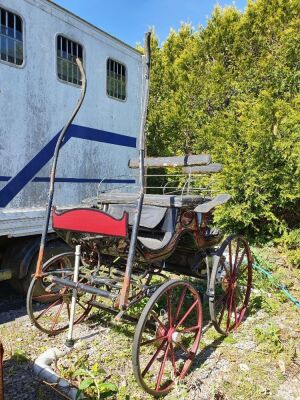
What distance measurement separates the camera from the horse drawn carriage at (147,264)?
290 cm

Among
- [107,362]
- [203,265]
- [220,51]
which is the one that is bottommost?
[107,362]

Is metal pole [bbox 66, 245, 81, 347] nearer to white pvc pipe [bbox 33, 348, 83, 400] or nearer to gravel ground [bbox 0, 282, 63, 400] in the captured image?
white pvc pipe [bbox 33, 348, 83, 400]

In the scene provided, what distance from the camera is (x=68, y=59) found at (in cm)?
491

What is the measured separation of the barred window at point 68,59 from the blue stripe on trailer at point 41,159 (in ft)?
2.01

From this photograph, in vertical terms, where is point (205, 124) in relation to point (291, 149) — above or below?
above

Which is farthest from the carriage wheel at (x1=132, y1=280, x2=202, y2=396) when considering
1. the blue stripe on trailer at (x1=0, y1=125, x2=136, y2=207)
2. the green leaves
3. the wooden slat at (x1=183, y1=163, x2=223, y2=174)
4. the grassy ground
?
the green leaves

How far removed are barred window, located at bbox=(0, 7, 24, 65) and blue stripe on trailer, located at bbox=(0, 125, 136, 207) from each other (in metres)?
1.00

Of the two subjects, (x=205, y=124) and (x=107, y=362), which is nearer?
(x=107, y=362)

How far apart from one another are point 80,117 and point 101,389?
3.39 m

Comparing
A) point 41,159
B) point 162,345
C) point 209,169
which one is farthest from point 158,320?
point 41,159

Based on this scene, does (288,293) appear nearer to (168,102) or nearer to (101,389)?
(101,389)

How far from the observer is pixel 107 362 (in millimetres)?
3438

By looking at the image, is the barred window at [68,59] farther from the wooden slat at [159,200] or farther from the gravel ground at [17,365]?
the gravel ground at [17,365]

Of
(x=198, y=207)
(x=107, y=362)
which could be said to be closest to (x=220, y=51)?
(x=198, y=207)
